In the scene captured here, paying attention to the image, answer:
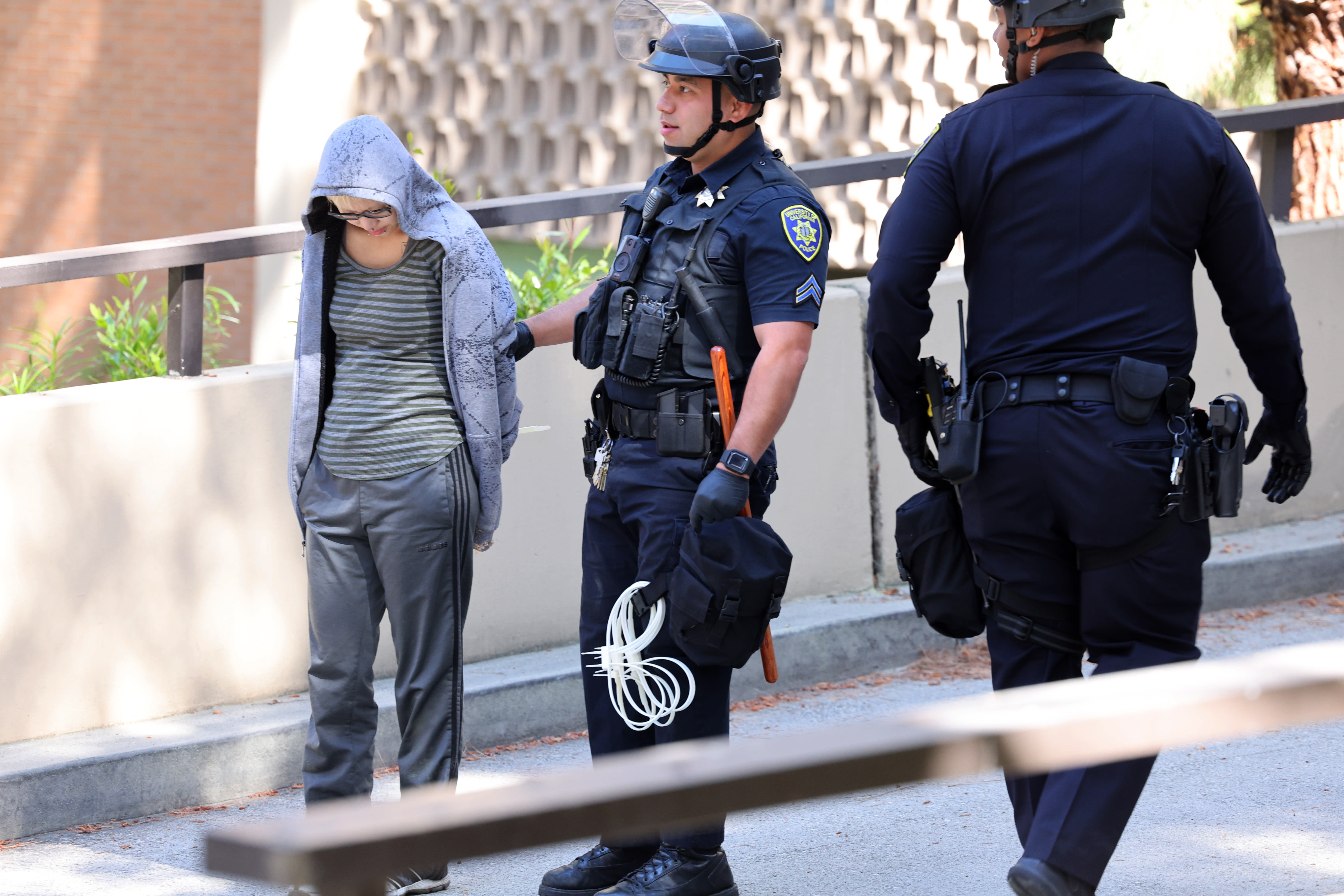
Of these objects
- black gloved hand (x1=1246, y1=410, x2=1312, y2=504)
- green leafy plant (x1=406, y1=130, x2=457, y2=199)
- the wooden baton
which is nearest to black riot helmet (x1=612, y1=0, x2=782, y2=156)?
the wooden baton

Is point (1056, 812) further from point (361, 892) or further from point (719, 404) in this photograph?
point (361, 892)

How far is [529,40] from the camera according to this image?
12016 millimetres

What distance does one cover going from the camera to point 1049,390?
3182mm

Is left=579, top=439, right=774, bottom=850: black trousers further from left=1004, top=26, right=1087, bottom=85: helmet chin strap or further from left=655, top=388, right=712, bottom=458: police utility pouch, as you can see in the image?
left=1004, top=26, right=1087, bottom=85: helmet chin strap

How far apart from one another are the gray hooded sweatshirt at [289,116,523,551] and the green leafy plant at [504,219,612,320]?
1917 millimetres

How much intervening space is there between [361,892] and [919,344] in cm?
243

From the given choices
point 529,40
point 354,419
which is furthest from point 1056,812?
point 529,40

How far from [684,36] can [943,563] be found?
1.39 meters

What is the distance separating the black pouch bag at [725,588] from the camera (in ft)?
11.7

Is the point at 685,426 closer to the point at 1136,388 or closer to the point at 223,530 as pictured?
the point at 1136,388

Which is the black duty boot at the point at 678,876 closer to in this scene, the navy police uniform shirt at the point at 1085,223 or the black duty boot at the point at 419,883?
the black duty boot at the point at 419,883

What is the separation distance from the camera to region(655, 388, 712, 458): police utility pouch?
3.69 metres

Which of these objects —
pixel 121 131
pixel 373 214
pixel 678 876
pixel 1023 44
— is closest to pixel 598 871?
pixel 678 876

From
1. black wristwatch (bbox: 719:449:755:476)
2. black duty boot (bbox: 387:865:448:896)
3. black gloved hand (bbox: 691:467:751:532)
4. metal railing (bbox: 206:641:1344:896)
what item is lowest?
black duty boot (bbox: 387:865:448:896)
